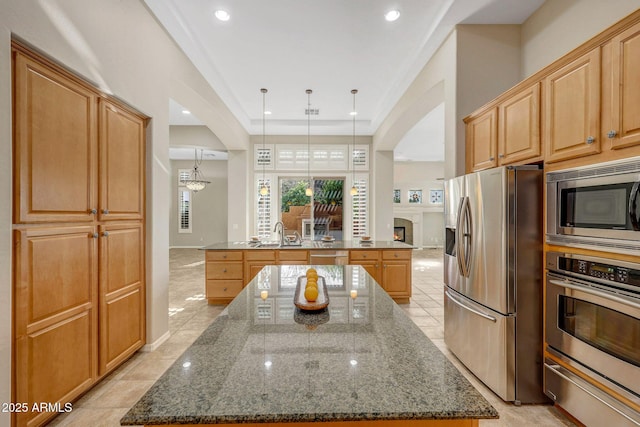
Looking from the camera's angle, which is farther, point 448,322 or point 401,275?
point 401,275

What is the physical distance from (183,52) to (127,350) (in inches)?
125

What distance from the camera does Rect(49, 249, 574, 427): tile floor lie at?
6.38 ft

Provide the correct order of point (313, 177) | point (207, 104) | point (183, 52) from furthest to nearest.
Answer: point (313, 177), point (207, 104), point (183, 52)

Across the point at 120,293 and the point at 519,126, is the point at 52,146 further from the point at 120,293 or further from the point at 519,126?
the point at 519,126

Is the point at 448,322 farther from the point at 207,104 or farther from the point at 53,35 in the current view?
the point at 207,104

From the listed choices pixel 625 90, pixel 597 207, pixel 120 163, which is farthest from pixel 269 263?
pixel 625 90

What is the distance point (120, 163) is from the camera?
7.86 ft

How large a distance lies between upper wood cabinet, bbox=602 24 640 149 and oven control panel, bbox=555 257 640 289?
2.09 feet

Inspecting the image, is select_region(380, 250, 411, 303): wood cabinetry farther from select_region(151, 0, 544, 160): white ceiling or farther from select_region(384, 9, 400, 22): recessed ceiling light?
select_region(384, 9, 400, 22): recessed ceiling light

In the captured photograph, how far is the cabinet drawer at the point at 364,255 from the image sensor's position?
4.33 m

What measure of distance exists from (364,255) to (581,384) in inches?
110

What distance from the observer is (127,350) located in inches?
98.7

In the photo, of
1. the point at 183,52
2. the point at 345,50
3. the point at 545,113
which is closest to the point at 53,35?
the point at 183,52

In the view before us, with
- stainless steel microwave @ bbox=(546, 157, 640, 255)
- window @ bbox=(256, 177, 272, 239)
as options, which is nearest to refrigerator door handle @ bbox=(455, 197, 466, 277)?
stainless steel microwave @ bbox=(546, 157, 640, 255)
